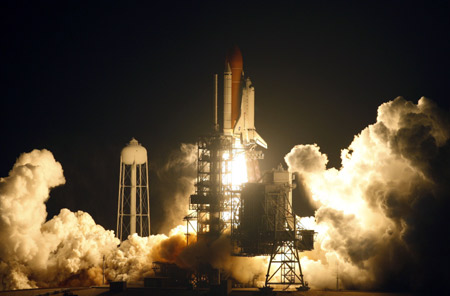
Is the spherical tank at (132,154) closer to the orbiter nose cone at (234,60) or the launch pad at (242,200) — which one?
the launch pad at (242,200)

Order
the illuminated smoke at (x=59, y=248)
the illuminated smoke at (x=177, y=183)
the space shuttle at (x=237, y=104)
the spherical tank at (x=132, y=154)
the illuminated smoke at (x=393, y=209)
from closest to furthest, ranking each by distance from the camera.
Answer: the illuminated smoke at (x=393, y=209) < the illuminated smoke at (x=59, y=248) < the space shuttle at (x=237, y=104) < the spherical tank at (x=132, y=154) < the illuminated smoke at (x=177, y=183)

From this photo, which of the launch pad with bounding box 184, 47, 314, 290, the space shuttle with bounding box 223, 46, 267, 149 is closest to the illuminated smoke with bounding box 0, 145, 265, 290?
the launch pad with bounding box 184, 47, 314, 290

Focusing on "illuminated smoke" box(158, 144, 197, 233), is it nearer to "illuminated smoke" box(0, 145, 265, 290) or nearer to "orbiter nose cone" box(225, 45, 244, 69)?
"illuminated smoke" box(0, 145, 265, 290)

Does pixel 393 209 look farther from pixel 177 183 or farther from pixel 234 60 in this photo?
pixel 177 183

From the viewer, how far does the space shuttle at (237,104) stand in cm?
7950

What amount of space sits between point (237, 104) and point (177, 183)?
1361cm

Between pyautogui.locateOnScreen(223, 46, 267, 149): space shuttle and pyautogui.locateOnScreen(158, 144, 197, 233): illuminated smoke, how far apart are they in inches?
384

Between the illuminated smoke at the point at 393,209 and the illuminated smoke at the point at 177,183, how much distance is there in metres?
16.5

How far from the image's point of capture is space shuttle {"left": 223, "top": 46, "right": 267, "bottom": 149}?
79500 mm

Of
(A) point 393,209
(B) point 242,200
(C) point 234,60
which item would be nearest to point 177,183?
(C) point 234,60

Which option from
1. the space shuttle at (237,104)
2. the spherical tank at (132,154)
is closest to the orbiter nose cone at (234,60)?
the space shuttle at (237,104)

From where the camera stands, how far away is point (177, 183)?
9100cm

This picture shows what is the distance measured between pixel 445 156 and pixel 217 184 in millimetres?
17075

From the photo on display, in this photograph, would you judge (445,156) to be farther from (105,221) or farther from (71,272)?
(105,221)
